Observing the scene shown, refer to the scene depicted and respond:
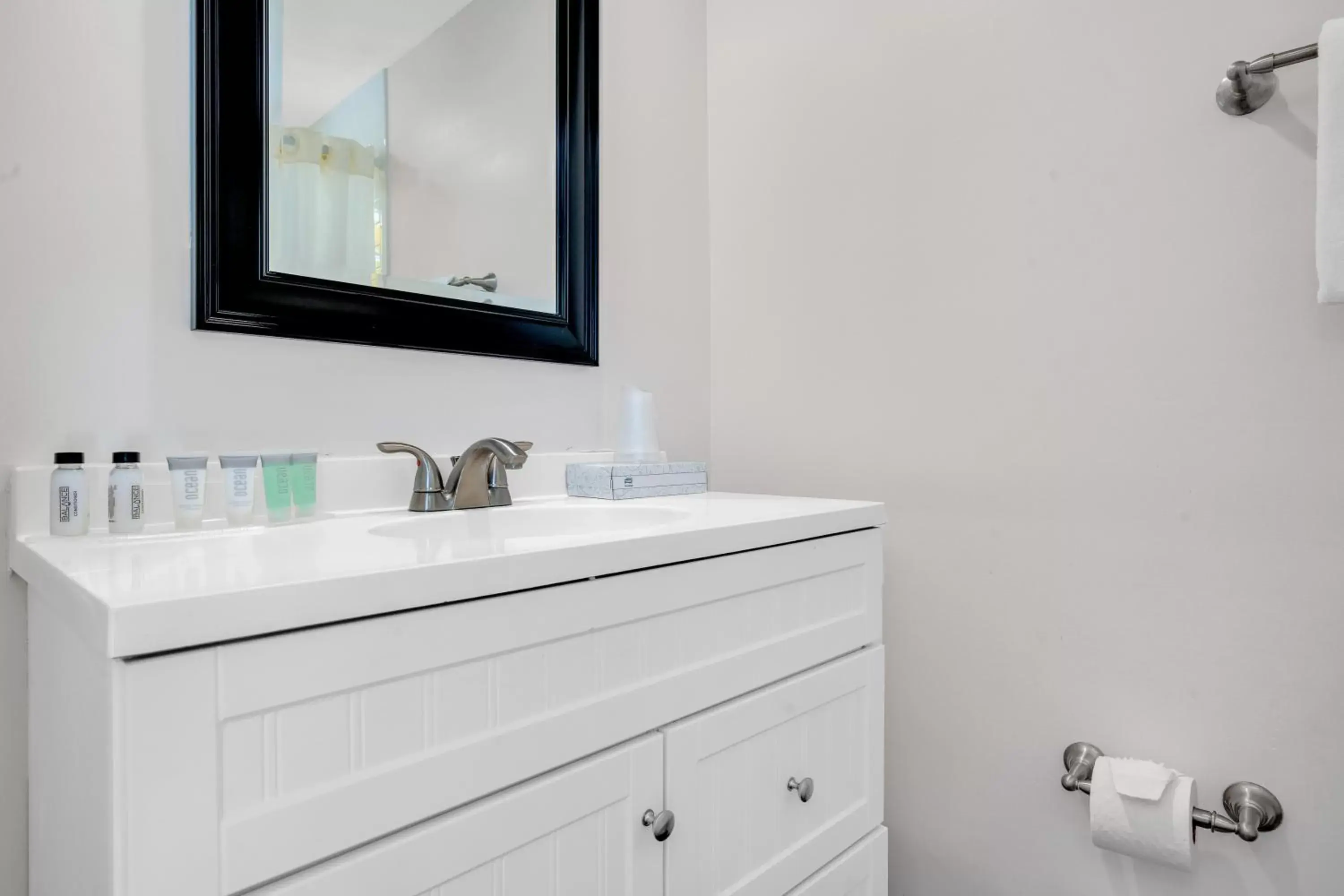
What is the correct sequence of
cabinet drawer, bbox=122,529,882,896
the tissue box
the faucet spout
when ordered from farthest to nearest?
the tissue box, the faucet spout, cabinet drawer, bbox=122,529,882,896

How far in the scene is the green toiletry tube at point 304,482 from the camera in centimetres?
97

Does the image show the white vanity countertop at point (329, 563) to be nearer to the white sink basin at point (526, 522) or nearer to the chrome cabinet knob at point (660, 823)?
the white sink basin at point (526, 522)

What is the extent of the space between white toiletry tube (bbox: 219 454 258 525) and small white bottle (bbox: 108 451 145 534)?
A: 0.28ft

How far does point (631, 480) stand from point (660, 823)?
0.59 meters

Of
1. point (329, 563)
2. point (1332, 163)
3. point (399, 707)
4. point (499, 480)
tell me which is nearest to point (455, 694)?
point (399, 707)

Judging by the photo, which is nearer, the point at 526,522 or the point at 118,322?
the point at 118,322

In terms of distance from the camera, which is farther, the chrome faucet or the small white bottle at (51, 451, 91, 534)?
the chrome faucet

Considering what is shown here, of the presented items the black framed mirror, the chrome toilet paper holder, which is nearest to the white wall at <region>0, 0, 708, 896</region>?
the black framed mirror

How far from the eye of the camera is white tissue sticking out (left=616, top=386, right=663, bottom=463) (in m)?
1.35

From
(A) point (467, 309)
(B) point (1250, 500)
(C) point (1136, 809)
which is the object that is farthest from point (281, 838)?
(B) point (1250, 500)

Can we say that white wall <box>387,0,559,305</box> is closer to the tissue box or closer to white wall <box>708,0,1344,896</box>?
the tissue box

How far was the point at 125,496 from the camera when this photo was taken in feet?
2.78

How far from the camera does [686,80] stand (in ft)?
5.31

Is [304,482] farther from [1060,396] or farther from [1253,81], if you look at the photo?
[1253,81]
